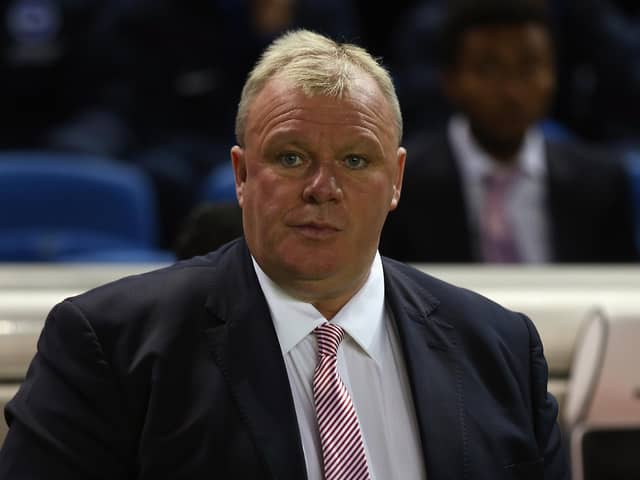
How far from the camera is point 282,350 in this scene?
4.23 ft

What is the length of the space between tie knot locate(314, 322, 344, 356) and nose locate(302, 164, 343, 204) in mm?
147

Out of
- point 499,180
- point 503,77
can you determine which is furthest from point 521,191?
point 503,77

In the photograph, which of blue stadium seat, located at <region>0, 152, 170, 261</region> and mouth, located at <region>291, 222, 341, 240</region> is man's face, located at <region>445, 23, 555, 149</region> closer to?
blue stadium seat, located at <region>0, 152, 170, 261</region>

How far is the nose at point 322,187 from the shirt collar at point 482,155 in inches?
54.2

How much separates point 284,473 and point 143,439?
0.46ft

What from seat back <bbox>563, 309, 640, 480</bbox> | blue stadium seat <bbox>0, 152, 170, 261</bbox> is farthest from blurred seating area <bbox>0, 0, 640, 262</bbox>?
seat back <bbox>563, 309, 640, 480</bbox>

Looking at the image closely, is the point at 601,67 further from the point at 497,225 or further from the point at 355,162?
the point at 355,162

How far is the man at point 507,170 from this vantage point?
251 centimetres

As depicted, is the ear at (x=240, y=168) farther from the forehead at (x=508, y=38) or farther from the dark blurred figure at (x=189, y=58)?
the dark blurred figure at (x=189, y=58)

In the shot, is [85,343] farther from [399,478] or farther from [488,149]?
[488,149]

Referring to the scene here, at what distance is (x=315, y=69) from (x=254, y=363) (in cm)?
30

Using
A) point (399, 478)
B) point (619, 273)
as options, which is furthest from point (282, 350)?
point (619, 273)

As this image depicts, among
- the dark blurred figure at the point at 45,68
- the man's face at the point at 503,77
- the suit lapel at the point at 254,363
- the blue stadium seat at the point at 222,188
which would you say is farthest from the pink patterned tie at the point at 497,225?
the dark blurred figure at the point at 45,68

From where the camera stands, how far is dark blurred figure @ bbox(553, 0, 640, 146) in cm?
362
